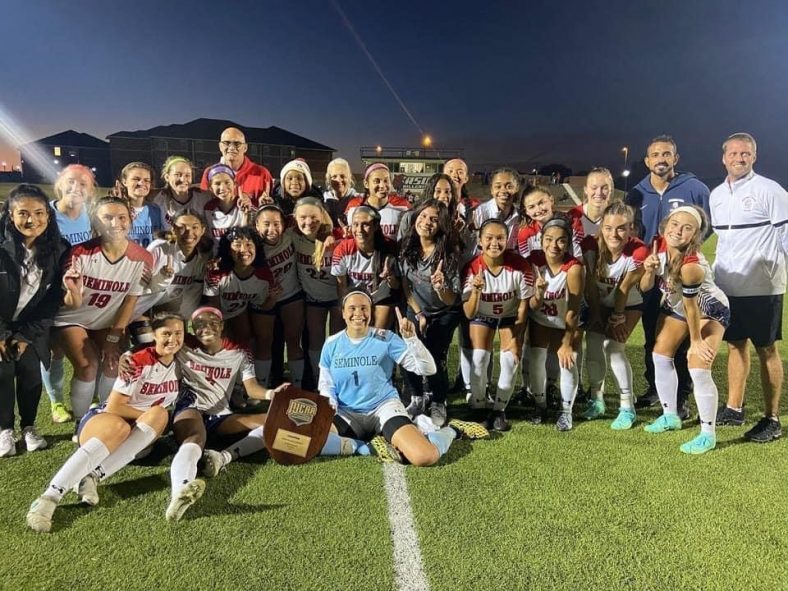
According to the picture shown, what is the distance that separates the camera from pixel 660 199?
4.35 metres

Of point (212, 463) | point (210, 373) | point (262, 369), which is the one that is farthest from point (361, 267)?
point (212, 463)

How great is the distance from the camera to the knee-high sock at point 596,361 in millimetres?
4059

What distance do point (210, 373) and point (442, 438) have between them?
5.12 ft

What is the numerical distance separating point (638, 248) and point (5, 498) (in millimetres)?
4221

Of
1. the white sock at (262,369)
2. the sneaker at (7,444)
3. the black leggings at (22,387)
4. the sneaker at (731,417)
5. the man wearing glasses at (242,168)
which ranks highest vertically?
the man wearing glasses at (242,168)

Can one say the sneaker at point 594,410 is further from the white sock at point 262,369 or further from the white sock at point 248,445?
the white sock at point 262,369

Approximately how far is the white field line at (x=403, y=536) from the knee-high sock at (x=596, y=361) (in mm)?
1833

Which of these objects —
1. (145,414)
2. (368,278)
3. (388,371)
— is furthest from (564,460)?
(145,414)

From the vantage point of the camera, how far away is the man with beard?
421 centimetres

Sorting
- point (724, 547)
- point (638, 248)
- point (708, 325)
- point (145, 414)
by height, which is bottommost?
point (724, 547)

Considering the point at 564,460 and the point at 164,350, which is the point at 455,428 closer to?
the point at 564,460

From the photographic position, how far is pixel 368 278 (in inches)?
159

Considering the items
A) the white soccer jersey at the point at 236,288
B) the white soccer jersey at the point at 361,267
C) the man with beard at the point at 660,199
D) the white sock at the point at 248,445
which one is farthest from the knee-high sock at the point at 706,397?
the white soccer jersey at the point at 236,288

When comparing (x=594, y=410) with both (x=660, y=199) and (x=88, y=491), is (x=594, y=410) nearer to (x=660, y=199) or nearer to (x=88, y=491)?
(x=660, y=199)
